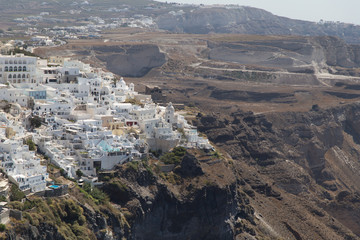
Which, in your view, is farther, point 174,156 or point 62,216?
point 174,156

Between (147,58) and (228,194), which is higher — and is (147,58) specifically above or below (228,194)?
below

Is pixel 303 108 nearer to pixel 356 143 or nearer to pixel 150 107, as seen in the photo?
pixel 356 143

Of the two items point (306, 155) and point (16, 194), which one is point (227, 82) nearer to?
point (306, 155)

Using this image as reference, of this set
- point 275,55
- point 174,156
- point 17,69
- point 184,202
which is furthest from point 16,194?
point 275,55

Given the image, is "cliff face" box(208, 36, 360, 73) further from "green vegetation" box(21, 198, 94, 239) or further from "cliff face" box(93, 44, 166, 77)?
"green vegetation" box(21, 198, 94, 239)

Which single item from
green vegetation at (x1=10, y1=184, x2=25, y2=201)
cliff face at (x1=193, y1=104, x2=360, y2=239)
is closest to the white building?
→ green vegetation at (x1=10, y1=184, x2=25, y2=201)

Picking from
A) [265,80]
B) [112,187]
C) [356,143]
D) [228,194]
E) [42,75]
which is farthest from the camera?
[265,80]

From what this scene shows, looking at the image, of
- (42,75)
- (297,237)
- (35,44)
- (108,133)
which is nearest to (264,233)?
(297,237)
